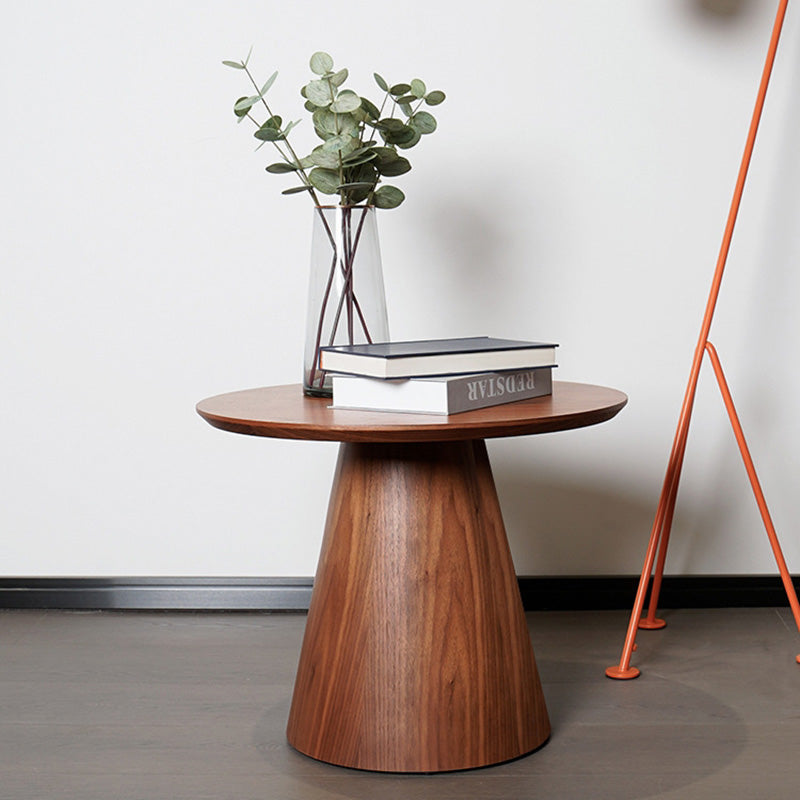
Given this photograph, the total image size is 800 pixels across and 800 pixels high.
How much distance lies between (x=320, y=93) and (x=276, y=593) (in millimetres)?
1087

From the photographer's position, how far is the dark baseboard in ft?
7.31

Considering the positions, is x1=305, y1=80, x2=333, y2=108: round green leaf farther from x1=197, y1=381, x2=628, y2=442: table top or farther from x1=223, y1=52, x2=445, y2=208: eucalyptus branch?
x1=197, y1=381, x2=628, y2=442: table top

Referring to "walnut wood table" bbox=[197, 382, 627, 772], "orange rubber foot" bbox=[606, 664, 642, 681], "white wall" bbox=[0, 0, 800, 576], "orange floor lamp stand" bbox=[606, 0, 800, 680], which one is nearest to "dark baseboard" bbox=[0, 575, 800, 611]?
"white wall" bbox=[0, 0, 800, 576]

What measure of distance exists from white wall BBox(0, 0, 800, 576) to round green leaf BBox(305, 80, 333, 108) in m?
A: 0.52

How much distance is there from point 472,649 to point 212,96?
128cm

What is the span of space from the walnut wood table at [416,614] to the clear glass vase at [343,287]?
16 centimetres

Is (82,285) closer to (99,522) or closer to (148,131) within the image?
(148,131)

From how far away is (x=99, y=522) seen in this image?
227cm

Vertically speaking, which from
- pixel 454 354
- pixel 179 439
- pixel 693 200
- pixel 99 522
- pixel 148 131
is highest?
pixel 148 131

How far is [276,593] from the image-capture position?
2254 mm

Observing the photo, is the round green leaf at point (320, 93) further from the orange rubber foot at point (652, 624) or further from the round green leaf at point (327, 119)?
the orange rubber foot at point (652, 624)

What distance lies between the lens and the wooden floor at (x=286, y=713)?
1443 mm

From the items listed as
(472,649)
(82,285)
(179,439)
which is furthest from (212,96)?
(472,649)

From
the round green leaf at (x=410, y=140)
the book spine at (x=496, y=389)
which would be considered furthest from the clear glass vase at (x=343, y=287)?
the book spine at (x=496, y=389)
